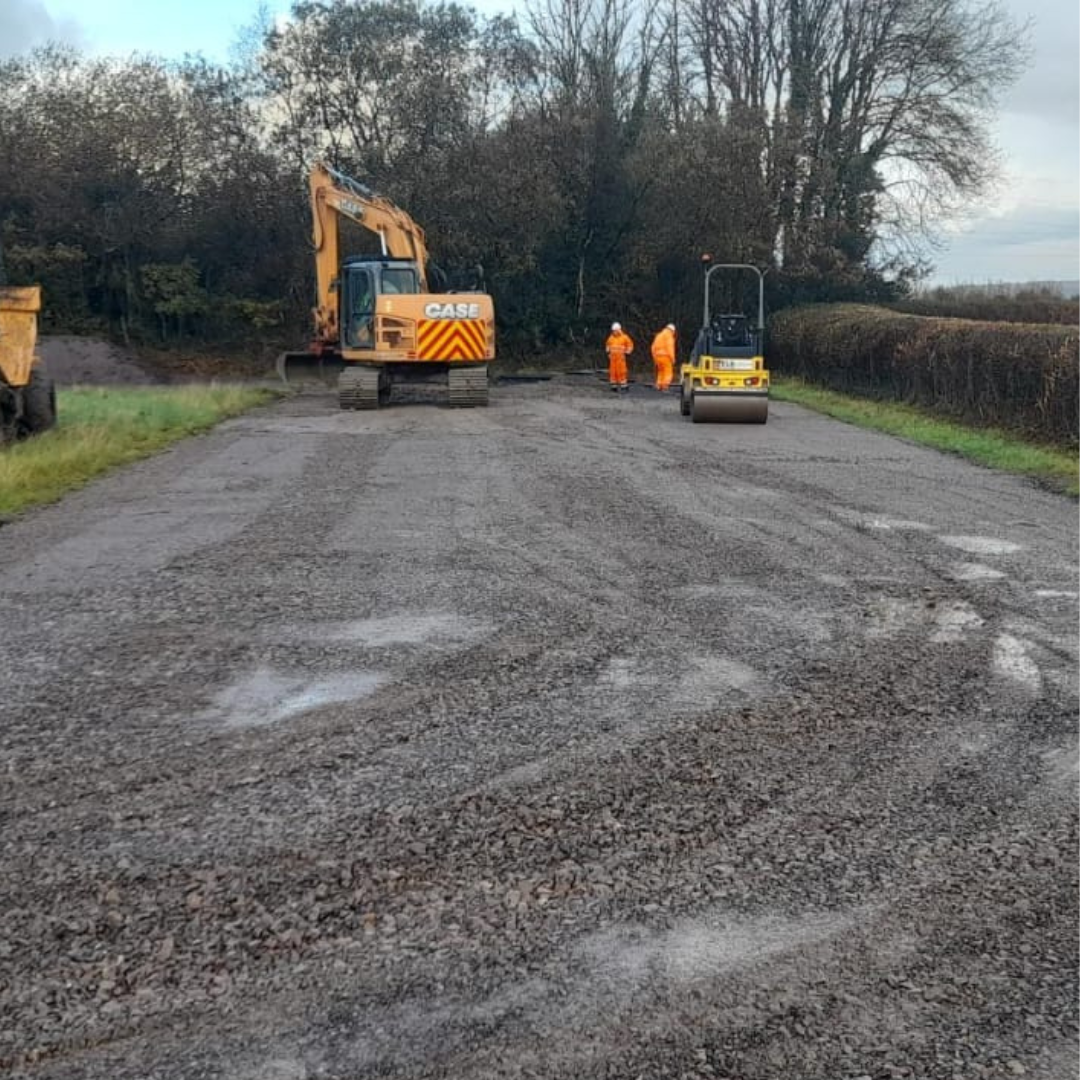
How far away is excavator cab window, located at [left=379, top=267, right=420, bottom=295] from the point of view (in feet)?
72.1

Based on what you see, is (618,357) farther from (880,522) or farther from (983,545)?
(983,545)

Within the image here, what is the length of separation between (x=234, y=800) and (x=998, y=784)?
9.11 feet

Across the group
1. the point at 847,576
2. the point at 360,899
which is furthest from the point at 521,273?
the point at 360,899

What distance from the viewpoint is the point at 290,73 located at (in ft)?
112

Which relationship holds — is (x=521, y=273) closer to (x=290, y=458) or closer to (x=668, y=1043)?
(x=290, y=458)

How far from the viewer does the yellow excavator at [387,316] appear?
2102 centimetres

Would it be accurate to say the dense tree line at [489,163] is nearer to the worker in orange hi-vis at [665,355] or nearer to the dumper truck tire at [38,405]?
the worker in orange hi-vis at [665,355]

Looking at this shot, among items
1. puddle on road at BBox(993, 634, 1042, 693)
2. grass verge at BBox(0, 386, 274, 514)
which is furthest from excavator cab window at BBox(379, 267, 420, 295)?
puddle on road at BBox(993, 634, 1042, 693)

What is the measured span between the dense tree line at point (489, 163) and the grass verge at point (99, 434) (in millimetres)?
11313

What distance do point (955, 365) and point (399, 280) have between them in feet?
32.4

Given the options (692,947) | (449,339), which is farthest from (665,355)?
(692,947)

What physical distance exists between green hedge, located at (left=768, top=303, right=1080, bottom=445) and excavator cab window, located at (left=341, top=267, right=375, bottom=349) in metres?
9.82

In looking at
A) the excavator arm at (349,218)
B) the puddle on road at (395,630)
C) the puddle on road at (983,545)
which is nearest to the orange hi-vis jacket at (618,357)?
the excavator arm at (349,218)

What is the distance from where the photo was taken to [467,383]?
21391 mm
